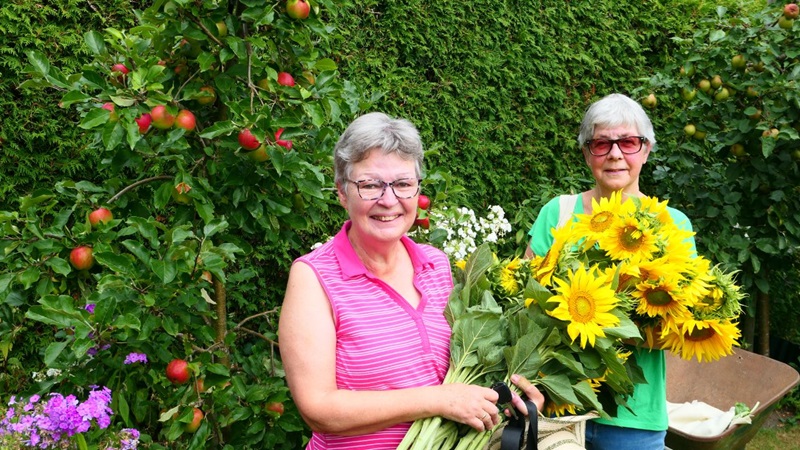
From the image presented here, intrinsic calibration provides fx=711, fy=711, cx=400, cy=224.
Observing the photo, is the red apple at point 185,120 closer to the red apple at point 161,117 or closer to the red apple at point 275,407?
the red apple at point 161,117

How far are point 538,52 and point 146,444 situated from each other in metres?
3.11

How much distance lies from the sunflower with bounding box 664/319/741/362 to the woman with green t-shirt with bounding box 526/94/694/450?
0.19 meters

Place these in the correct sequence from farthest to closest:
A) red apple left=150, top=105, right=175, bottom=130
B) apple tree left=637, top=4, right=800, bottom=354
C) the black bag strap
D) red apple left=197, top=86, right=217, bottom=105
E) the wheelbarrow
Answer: apple tree left=637, top=4, right=800, bottom=354
the wheelbarrow
red apple left=197, top=86, right=217, bottom=105
red apple left=150, top=105, right=175, bottom=130
the black bag strap

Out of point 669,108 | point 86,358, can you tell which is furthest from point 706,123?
point 86,358

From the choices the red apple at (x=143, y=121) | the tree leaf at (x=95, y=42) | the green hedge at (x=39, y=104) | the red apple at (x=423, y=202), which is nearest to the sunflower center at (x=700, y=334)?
the red apple at (x=423, y=202)

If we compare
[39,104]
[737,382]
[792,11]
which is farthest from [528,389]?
[792,11]

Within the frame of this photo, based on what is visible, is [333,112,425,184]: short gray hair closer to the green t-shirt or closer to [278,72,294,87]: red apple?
[278,72,294,87]: red apple

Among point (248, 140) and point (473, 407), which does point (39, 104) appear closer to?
point (248, 140)

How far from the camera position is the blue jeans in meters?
2.06

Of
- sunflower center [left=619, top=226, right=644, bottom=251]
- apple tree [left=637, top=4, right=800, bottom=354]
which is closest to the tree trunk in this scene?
sunflower center [left=619, top=226, right=644, bottom=251]

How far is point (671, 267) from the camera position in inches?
68.4

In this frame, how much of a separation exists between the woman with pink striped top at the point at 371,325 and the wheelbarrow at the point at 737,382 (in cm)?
195

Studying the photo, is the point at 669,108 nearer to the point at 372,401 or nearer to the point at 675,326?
the point at 675,326

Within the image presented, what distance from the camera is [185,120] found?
2025 mm
